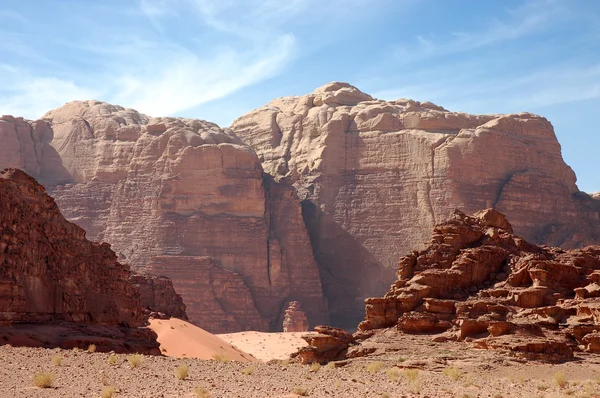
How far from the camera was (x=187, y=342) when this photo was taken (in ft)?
183

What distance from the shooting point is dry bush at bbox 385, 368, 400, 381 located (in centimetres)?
3006

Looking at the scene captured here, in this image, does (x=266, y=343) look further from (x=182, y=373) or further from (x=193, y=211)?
(x=182, y=373)

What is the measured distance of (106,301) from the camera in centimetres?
4325

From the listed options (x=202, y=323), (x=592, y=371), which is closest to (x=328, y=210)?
(x=202, y=323)

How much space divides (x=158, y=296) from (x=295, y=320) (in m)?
24.0

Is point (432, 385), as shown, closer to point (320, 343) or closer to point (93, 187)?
point (320, 343)

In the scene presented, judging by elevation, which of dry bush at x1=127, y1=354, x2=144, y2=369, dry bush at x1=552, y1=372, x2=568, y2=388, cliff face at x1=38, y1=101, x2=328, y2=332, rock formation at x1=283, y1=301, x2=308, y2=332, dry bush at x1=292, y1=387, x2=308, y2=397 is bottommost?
dry bush at x1=292, y1=387, x2=308, y2=397

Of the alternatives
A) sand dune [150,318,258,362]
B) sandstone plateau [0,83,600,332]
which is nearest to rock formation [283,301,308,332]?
sandstone plateau [0,83,600,332]

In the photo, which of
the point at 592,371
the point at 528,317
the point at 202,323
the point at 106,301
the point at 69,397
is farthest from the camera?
the point at 202,323

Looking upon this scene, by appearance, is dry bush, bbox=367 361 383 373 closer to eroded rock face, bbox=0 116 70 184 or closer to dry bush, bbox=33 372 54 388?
dry bush, bbox=33 372 54 388

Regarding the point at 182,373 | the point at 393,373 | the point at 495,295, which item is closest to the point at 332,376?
the point at 393,373

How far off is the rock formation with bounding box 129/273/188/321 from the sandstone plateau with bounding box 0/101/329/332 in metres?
21.1

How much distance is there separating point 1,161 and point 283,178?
1110 inches

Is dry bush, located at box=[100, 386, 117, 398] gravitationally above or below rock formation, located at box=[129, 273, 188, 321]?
below
